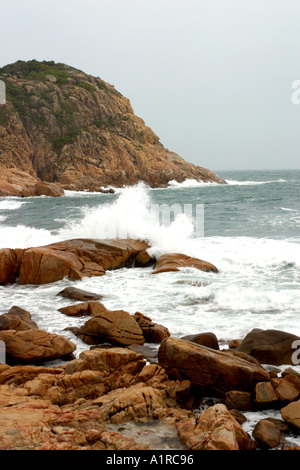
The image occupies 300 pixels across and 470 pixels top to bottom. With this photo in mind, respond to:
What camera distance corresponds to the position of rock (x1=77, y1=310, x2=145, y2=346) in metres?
5.82

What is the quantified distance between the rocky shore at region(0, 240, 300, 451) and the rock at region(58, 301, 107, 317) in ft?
2.96

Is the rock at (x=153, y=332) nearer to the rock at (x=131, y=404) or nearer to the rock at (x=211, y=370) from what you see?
the rock at (x=211, y=370)

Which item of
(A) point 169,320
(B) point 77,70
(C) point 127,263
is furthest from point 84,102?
(A) point 169,320

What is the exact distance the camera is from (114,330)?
5.88m

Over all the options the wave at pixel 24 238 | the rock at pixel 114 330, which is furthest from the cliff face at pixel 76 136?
the rock at pixel 114 330

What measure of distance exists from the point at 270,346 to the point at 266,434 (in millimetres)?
1895

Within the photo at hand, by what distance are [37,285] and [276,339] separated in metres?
6.19

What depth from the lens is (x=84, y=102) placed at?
197ft

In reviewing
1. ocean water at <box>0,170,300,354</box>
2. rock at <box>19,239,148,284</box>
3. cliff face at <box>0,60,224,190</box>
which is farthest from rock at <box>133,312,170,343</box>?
A: cliff face at <box>0,60,224,190</box>

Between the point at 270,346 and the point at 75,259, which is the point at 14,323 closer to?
the point at 270,346

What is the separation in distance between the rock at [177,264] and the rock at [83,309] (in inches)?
131

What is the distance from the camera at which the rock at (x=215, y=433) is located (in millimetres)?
3154

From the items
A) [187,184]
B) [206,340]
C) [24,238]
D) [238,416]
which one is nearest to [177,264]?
[206,340]
